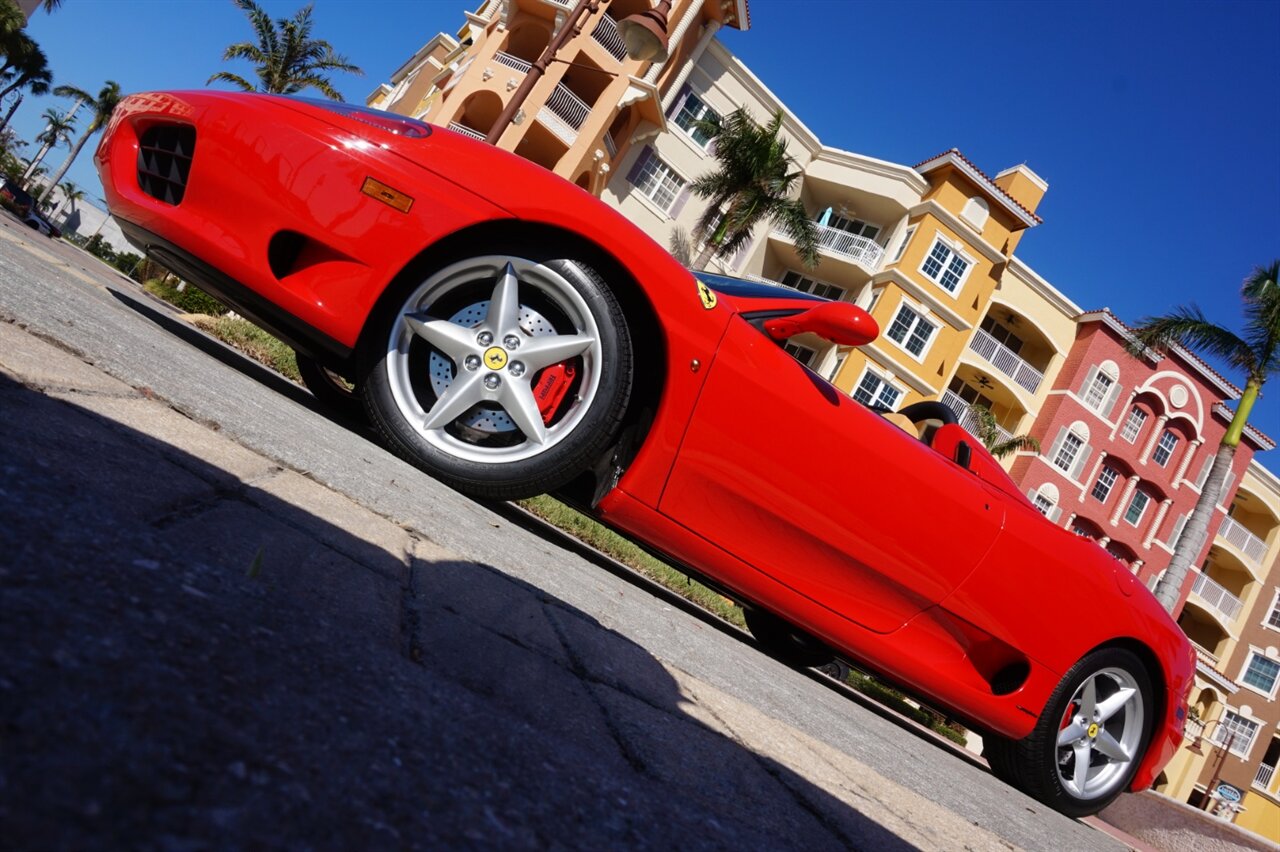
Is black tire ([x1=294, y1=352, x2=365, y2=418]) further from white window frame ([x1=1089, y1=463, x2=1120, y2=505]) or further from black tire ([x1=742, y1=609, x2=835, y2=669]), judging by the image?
white window frame ([x1=1089, y1=463, x2=1120, y2=505])

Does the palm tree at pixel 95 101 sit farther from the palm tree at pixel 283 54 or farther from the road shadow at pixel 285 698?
the road shadow at pixel 285 698

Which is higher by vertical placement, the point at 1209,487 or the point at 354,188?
the point at 1209,487

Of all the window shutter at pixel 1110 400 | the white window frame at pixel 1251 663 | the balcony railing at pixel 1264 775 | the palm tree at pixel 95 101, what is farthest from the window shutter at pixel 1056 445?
the palm tree at pixel 95 101

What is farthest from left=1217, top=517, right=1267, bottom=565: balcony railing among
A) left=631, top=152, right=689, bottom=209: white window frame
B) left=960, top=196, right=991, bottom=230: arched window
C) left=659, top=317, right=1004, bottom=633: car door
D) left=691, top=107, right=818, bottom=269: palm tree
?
left=659, top=317, right=1004, bottom=633: car door

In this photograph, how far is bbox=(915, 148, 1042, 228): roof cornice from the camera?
2906cm

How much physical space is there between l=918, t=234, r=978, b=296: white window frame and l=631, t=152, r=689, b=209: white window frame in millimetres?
8723

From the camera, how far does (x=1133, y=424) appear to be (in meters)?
33.4

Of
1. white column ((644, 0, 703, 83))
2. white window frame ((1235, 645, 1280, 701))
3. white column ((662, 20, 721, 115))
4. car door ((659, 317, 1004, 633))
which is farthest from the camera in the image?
white window frame ((1235, 645, 1280, 701))

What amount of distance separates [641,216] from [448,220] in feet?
84.0

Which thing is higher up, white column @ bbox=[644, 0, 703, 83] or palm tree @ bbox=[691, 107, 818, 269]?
white column @ bbox=[644, 0, 703, 83]

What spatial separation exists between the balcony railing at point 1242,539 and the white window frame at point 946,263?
18364 millimetres

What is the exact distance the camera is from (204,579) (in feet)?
3.37

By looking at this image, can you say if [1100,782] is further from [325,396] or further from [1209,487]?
[1209,487]

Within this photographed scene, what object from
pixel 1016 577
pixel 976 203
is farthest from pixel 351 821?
pixel 976 203
